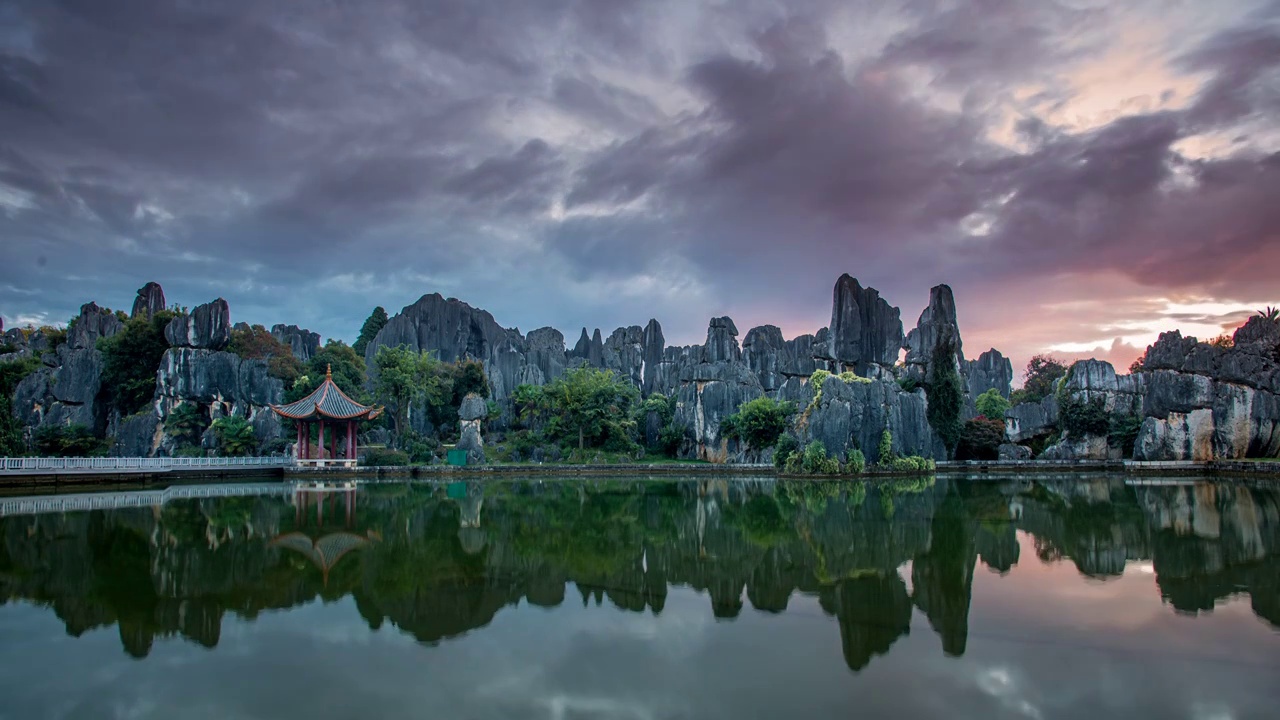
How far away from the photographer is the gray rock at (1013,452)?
3672 cm

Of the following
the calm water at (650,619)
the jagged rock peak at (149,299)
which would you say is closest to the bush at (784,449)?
the calm water at (650,619)

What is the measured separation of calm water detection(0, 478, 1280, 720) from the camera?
507 centimetres

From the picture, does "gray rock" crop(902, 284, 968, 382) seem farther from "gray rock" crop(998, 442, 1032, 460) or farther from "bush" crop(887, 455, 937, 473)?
"bush" crop(887, 455, 937, 473)

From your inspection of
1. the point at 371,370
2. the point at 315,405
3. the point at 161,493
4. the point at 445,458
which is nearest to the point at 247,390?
the point at 315,405

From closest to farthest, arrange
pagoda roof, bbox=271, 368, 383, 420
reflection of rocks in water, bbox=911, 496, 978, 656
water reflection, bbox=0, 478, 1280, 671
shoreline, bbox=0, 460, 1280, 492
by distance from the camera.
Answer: reflection of rocks in water, bbox=911, 496, 978, 656, water reflection, bbox=0, 478, 1280, 671, shoreline, bbox=0, 460, 1280, 492, pagoda roof, bbox=271, 368, 383, 420

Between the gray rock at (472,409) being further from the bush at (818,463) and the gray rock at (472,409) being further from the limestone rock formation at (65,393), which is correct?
the limestone rock formation at (65,393)

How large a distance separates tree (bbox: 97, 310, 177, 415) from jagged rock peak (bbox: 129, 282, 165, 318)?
1599 centimetres

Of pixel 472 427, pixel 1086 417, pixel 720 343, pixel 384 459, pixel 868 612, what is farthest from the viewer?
pixel 720 343

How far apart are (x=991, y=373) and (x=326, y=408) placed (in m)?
59.8

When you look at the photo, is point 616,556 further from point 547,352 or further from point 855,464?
point 547,352

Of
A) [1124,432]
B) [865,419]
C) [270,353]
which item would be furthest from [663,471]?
[270,353]

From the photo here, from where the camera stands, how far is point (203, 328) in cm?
3738

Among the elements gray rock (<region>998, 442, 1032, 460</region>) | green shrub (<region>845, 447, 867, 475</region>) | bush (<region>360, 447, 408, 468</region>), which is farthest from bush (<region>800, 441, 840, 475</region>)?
bush (<region>360, 447, 408, 468</region>)

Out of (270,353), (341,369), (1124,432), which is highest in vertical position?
(270,353)
